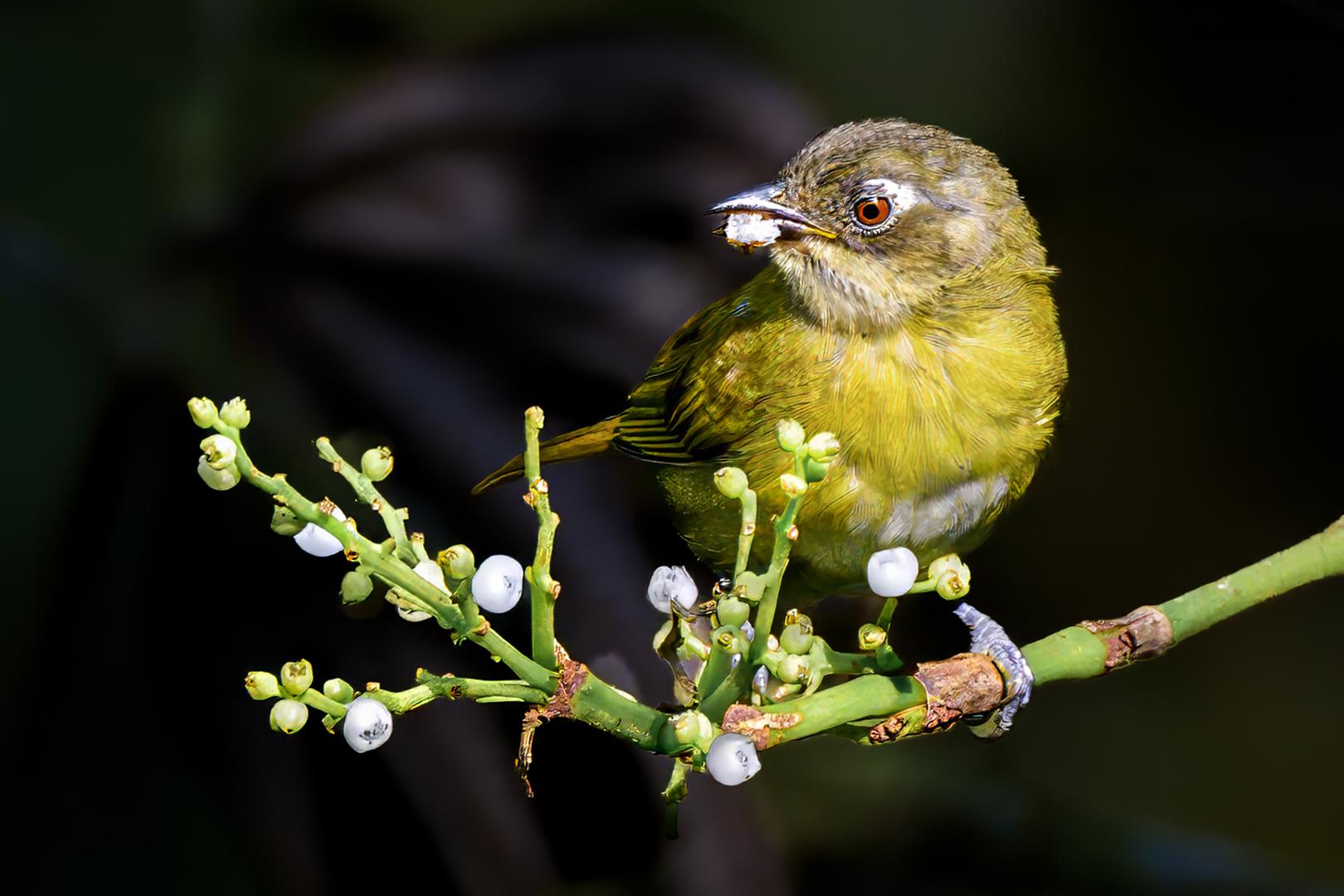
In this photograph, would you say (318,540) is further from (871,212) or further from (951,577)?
(871,212)

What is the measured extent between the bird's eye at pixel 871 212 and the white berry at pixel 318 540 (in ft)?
1.41

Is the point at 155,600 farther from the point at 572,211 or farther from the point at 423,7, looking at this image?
the point at 423,7

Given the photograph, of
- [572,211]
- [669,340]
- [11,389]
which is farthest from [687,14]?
[11,389]

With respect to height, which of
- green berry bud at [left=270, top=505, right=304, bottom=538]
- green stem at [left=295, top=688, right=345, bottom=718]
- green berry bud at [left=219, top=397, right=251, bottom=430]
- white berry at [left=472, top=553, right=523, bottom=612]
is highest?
green berry bud at [left=219, top=397, right=251, bottom=430]

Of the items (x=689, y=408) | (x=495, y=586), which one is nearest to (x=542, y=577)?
(x=495, y=586)

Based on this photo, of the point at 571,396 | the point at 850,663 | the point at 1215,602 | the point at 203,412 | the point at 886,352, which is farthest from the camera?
the point at 571,396

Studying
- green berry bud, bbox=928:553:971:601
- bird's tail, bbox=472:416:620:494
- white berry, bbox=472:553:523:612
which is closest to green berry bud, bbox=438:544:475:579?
white berry, bbox=472:553:523:612

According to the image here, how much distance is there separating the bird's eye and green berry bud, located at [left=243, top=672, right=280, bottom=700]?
0.50m

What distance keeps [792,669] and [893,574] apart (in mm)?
67

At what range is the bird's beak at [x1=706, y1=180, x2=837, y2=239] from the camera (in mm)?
779

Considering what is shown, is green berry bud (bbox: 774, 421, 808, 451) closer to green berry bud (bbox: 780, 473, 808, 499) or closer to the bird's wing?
green berry bud (bbox: 780, 473, 808, 499)

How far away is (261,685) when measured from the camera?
0.48 metres

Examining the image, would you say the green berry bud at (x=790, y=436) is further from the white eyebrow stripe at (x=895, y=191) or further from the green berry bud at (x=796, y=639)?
the white eyebrow stripe at (x=895, y=191)

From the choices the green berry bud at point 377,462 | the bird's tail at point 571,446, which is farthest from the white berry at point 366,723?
the bird's tail at point 571,446
